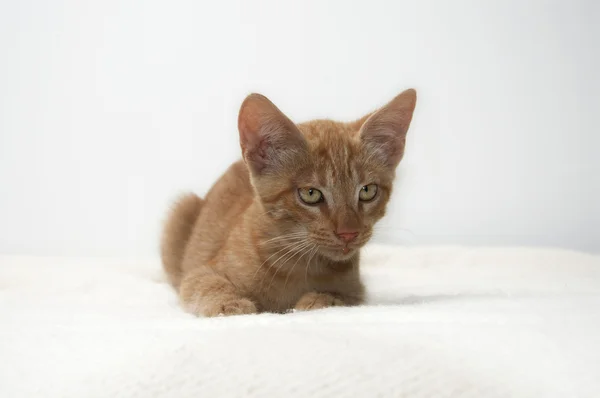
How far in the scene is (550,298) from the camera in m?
1.66

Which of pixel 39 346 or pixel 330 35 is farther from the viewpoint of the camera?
pixel 330 35

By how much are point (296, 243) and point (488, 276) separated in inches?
43.9

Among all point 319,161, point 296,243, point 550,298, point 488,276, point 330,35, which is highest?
point 330,35

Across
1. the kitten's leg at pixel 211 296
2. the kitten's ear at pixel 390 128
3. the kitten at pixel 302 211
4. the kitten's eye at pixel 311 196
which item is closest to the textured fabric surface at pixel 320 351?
the kitten's leg at pixel 211 296

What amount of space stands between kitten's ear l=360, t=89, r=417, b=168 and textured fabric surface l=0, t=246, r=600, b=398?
17.5 inches

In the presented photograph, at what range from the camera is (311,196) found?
1622 millimetres

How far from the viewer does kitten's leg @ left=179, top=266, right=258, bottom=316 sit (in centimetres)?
161

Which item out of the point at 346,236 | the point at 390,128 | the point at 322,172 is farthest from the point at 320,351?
the point at 390,128

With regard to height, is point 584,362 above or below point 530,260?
above

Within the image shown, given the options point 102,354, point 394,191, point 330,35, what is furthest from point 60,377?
point 330,35

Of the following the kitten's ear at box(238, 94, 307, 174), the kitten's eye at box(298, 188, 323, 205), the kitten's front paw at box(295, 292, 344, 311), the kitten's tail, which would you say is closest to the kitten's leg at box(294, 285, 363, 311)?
the kitten's front paw at box(295, 292, 344, 311)

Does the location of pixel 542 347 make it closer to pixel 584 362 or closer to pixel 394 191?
pixel 584 362

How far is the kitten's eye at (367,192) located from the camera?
167 centimetres

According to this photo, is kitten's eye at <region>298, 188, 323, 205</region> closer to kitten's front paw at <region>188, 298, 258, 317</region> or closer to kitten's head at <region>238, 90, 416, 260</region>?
kitten's head at <region>238, 90, 416, 260</region>
